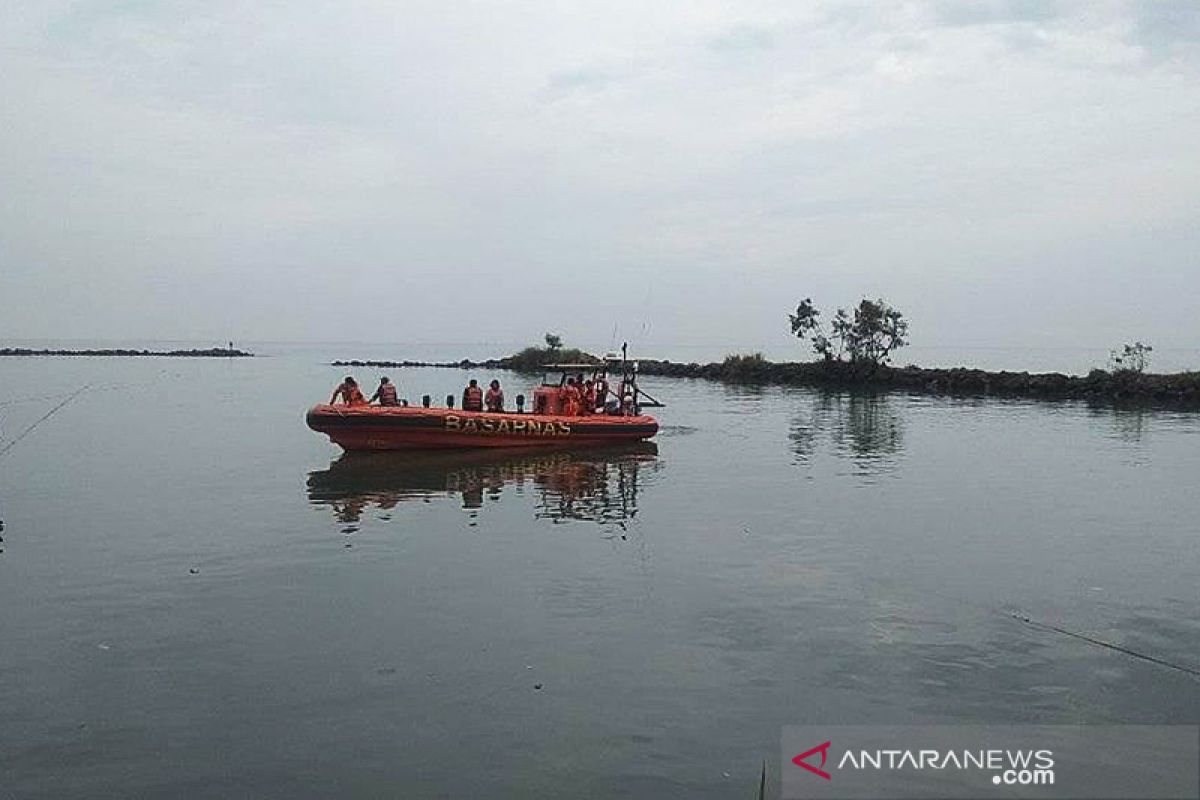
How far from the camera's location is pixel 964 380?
57094mm

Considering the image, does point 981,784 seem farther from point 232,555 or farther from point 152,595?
point 232,555

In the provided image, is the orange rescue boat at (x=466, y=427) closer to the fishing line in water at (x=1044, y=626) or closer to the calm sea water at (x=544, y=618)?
the calm sea water at (x=544, y=618)

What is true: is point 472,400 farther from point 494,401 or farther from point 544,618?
point 544,618

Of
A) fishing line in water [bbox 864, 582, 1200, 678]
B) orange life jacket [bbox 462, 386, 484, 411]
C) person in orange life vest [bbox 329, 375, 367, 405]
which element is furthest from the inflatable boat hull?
fishing line in water [bbox 864, 582, 1200, 678]

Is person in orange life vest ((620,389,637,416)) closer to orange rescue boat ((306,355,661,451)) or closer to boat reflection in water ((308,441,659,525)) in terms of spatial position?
orange rescue boat ((306,355,661,451))

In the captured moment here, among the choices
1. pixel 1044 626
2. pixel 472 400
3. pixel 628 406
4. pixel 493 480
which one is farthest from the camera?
pixel 628 406

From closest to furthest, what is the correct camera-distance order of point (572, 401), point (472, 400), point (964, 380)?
point (472, 400), point (572, 401), point (964, 380)

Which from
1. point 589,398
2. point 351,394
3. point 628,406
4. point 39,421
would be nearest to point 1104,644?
point 589,398

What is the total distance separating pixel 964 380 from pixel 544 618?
51.2 metres

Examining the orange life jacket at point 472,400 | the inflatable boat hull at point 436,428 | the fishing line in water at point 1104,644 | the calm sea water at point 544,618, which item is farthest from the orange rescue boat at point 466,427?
the fishing line in water at point 1104,644

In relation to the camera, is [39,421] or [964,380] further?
[964,380]

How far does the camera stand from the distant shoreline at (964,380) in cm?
4884

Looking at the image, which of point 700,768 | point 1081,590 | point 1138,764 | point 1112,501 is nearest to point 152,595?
point 700,768

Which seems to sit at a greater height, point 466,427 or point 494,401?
point 494,401
